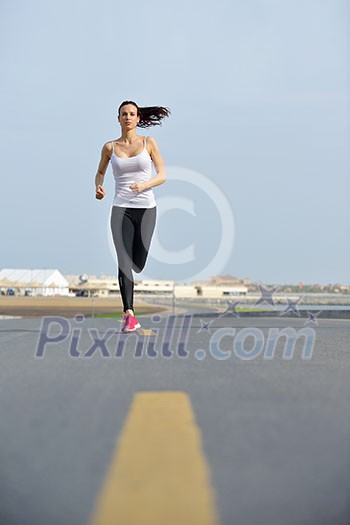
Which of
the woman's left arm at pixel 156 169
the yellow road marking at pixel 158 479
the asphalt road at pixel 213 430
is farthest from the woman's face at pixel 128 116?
the yellow road marking at pixel 158 479

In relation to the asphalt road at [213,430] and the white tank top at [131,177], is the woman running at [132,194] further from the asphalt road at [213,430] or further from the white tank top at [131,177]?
the asphalt road at [213,430]

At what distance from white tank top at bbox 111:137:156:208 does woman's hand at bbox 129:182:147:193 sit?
120 mm

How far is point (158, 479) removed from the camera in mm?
1432

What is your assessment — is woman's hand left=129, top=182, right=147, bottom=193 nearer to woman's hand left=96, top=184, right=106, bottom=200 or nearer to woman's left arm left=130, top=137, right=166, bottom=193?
woman's left arm left=130, top=137, right=166, bottom=193

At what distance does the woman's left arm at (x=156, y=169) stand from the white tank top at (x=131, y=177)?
0.24ft

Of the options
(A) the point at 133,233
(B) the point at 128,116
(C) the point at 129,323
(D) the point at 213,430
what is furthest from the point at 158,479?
(B) the point at 128,116

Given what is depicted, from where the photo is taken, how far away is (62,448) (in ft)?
5.62

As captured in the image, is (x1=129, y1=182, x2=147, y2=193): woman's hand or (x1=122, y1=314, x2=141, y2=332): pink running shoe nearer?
(x1=129, y1=182, x2=147, y2=193): woman's hand

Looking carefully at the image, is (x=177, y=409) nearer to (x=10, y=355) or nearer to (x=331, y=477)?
(x=331, y=477)

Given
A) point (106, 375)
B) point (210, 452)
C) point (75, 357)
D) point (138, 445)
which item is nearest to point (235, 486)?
point (210, 452)

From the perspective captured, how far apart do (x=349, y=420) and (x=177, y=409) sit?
564 mm

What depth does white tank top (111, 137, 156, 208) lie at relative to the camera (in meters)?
5.67

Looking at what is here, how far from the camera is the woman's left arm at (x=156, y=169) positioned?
18.2ft

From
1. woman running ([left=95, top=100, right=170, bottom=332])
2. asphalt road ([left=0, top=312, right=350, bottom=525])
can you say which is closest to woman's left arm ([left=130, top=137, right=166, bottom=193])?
woman running ([left=95, top=100, right=170, bottom=332])
